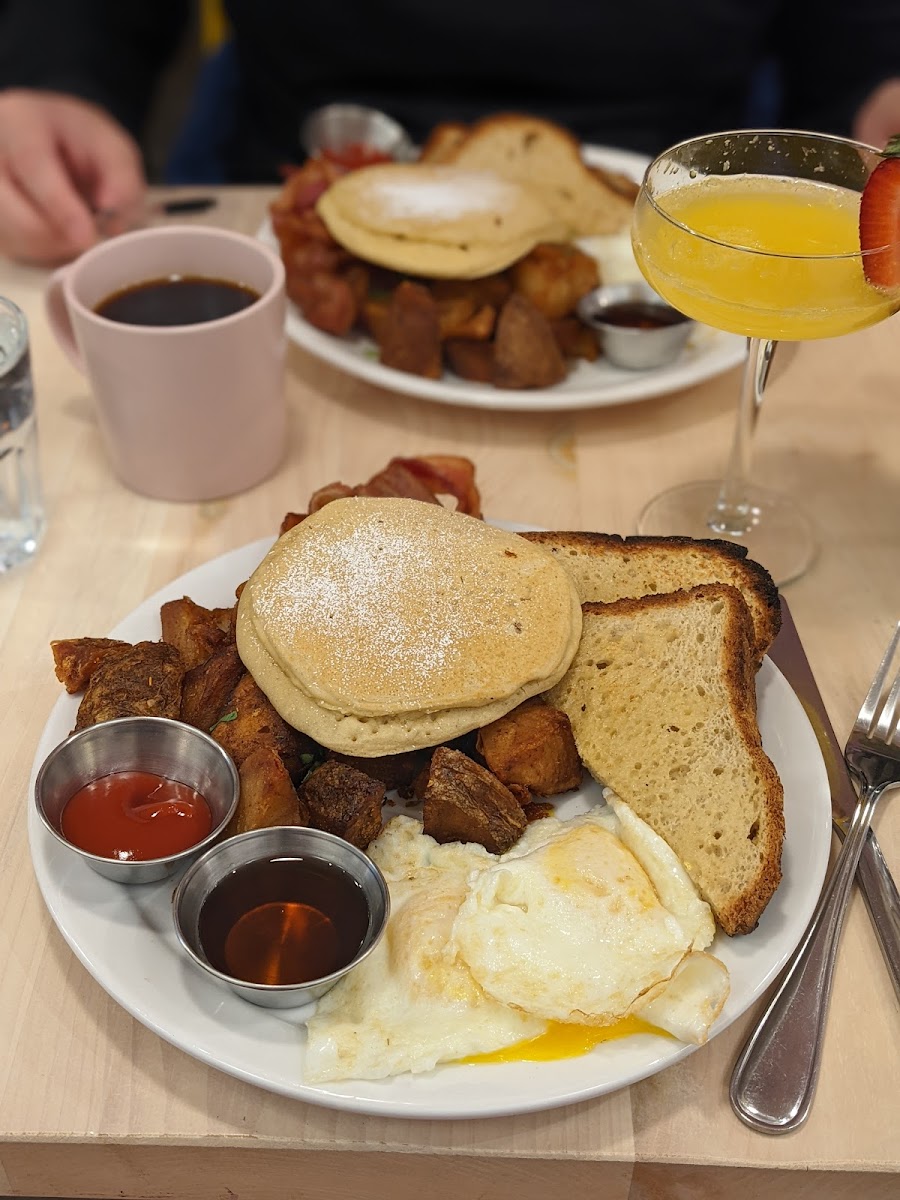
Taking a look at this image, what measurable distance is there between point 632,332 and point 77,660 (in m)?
1.46

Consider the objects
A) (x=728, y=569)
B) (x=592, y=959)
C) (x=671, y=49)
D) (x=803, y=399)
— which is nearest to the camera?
(x=592, y=959)

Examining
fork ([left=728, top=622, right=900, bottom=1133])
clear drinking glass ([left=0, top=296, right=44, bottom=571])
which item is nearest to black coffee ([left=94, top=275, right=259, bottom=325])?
clear drinking glass ([left=0, top=296, right=44, bottom=571])

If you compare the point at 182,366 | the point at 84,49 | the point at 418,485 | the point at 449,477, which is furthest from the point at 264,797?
the point at 84,49

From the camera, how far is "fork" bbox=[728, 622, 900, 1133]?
145 cm

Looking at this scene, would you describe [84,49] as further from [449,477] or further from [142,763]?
[142,763]

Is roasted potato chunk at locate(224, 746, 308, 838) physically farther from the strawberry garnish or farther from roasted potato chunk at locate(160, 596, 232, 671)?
the strawberry garnish

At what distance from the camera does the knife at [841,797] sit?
5.41 ft

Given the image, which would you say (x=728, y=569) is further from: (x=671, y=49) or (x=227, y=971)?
(x=671, y=49)

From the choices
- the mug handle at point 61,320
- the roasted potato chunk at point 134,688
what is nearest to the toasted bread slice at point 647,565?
the roasted potato chunk at point 134,688

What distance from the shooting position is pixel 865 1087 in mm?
1490

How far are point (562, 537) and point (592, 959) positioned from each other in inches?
33.0

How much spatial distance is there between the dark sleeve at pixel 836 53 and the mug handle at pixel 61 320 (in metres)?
2.59

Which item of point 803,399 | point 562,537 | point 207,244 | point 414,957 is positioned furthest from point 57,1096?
point 803,399

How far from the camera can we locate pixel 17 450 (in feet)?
7.54
